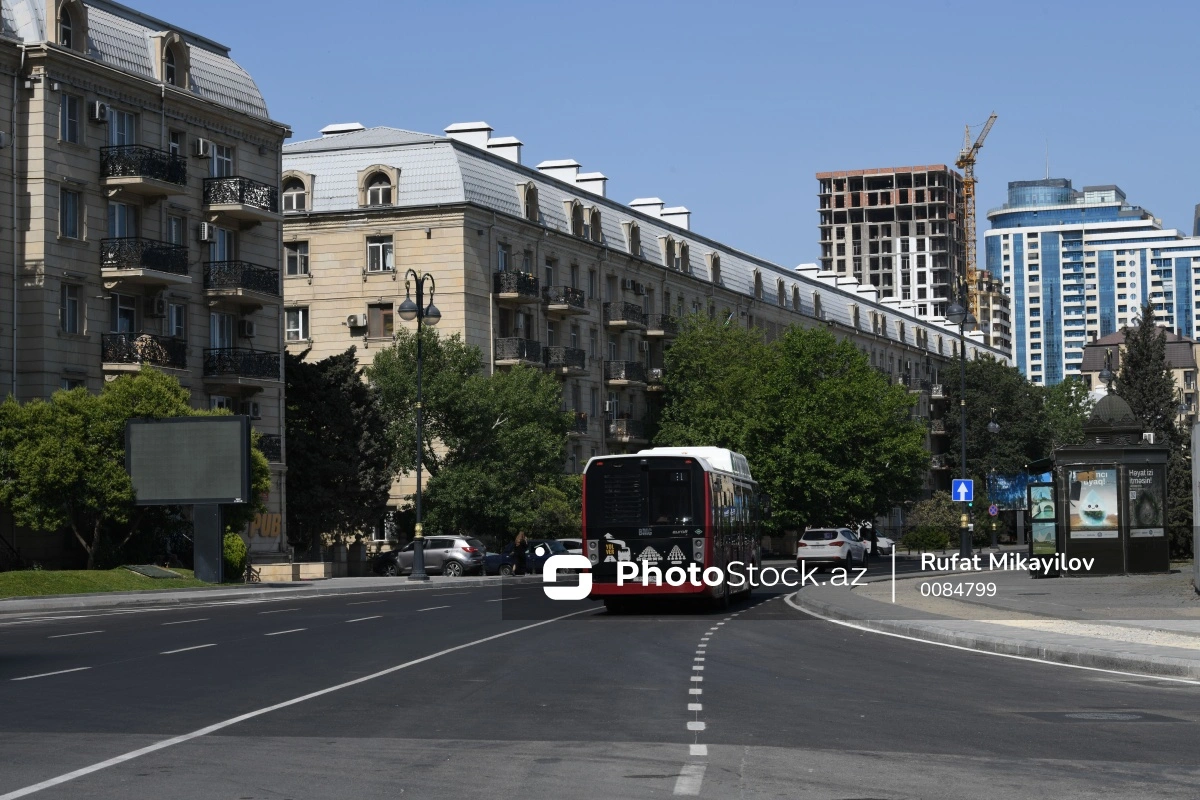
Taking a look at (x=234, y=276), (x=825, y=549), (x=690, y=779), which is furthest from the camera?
(x=825, y=549)

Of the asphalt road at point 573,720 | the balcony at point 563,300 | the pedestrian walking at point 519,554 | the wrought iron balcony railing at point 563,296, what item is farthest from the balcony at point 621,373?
the asphalt road at point 573,720

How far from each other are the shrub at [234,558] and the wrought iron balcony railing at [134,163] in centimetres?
1134

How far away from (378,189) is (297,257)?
15.4 feet

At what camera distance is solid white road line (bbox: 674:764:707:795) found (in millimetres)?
9797

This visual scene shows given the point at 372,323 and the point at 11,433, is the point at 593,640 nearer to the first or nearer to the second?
the point at 11,433

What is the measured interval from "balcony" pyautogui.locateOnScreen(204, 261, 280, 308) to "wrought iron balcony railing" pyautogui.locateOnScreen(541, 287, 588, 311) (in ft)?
63.8

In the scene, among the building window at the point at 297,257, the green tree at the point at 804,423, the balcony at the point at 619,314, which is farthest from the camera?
the balcony at the point at 619,314

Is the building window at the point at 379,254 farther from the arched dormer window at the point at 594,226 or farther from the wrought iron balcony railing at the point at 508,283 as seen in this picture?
the arched dormer window at the point at 594,226

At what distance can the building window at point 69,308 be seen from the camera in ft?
158

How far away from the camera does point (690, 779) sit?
33.5 feet

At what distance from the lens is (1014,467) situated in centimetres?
11781

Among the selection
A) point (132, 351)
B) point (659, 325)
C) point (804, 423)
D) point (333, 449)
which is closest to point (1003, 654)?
point (132, 351)

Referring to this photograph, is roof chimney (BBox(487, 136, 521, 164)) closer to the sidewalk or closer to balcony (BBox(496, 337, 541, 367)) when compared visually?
balcony (BBox(496, 337, 541, 367))

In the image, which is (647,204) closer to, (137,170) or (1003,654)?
(137,170)
